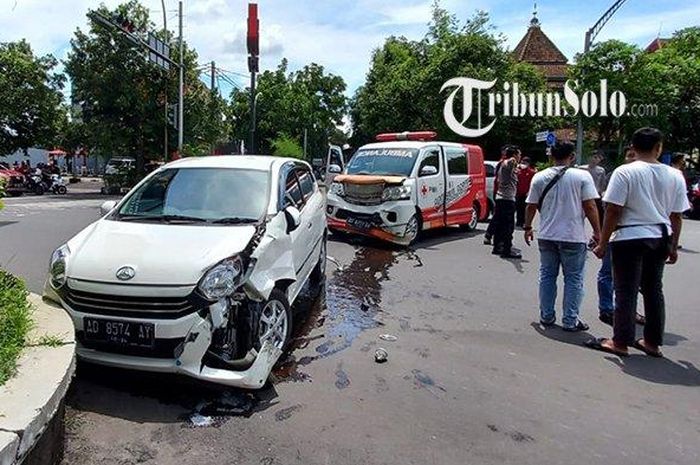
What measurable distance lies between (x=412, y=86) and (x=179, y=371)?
2704 cm

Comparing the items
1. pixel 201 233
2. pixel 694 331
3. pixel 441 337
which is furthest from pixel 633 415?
pixel 201 233

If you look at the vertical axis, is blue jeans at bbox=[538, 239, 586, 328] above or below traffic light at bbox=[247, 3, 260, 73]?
below

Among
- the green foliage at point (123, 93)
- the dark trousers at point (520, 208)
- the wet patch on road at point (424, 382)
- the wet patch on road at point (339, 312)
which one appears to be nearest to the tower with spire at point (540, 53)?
the green foliage at point (123, 93)

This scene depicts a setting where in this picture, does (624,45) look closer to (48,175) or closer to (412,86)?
(412,86)

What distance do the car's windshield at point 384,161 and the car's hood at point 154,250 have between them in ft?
20.9

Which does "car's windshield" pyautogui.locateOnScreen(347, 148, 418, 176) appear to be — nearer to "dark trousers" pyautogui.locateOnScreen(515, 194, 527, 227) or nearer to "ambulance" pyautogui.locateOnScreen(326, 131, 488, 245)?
"ambulance" pyautogui.locateOnScreen(326, 131, 488, 245)

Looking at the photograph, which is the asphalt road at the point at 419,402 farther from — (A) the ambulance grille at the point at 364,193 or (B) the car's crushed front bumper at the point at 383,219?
(A) the ambulance grille at the point at 364,193

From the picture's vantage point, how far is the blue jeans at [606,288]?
5891mm

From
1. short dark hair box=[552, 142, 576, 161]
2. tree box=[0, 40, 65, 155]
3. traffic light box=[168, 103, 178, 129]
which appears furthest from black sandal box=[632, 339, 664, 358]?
tree box=[0, 40, 65, 155]

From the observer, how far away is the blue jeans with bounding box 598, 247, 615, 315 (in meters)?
5.89

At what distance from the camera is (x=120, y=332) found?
3.68 meters

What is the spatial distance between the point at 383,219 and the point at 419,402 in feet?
19.8

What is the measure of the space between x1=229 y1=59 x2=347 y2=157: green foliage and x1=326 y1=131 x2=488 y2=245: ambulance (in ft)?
113

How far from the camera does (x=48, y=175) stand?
25.6m
